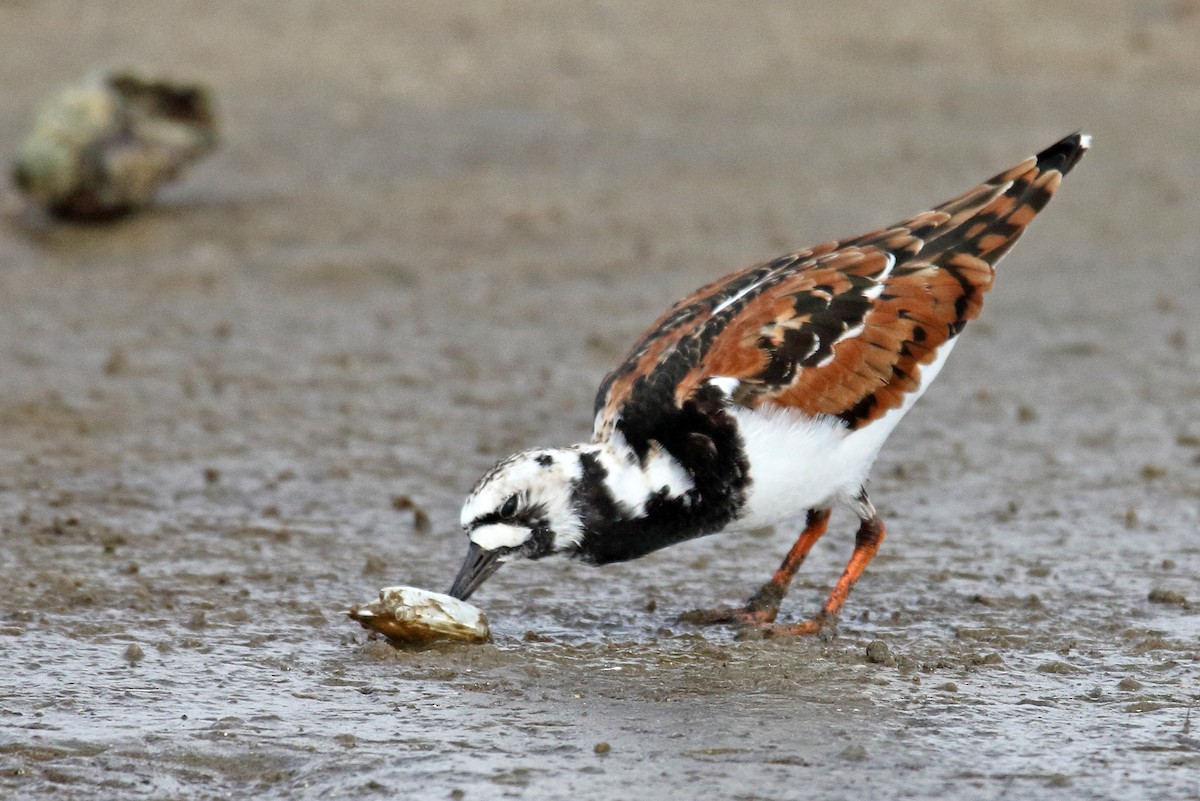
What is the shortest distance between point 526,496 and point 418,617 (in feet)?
1.70

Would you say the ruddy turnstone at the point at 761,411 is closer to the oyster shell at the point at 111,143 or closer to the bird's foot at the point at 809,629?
the bird's foot at the point at 809,629

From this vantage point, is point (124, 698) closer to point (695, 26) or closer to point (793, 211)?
point (793, 211)

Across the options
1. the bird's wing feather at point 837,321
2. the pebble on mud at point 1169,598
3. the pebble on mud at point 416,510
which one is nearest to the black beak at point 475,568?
the bird's wing feather at point 837,321

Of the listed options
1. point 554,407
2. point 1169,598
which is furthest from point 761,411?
point 554,407

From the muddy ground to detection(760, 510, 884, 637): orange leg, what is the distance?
0.14 m

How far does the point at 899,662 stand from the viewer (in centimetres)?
520

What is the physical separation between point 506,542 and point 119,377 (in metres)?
3.94

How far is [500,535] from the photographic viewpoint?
16.6ft

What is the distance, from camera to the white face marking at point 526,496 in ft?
16.5

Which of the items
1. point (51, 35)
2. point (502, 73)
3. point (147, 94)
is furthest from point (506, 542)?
point (51, 35)

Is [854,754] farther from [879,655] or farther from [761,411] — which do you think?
[761,411]

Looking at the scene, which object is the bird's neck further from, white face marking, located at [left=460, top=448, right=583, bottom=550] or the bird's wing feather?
the bird's wing feather

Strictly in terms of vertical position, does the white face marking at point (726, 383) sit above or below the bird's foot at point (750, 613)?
above

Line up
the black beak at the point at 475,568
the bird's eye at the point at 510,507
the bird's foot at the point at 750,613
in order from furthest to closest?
the bird's foot at the point at 750,613
the black beak at the point at 475,568
the bird's eye at the point at 510,507
